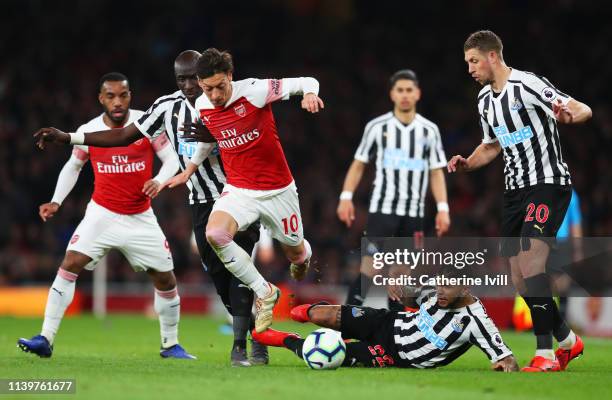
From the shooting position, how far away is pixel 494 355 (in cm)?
700

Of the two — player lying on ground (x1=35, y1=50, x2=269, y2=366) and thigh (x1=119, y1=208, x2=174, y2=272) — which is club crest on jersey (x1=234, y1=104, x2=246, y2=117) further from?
thigh (x1=119, y1=208, x2=174, y2=272)

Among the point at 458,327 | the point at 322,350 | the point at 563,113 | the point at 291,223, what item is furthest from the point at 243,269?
the point at 563,113

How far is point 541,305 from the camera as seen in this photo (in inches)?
285

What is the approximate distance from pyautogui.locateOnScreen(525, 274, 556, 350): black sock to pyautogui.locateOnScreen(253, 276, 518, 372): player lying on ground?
0.34m

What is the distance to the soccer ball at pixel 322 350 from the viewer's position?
23.0 ft

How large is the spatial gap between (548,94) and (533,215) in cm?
85

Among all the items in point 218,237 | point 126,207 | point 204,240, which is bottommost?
point 204,240

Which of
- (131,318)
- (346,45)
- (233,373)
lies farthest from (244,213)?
(346,45)

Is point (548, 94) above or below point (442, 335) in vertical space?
above

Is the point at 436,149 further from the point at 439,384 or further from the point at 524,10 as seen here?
the point at 524,10

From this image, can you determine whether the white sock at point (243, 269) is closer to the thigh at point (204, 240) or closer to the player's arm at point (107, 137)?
the thigh at point (204, 240)

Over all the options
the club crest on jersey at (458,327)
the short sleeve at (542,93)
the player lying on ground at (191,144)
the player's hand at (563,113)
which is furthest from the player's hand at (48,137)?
the player's hand at (563,113)

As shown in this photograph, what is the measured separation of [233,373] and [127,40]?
1766 centimetres

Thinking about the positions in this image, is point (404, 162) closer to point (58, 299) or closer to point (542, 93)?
point (542, 93)
